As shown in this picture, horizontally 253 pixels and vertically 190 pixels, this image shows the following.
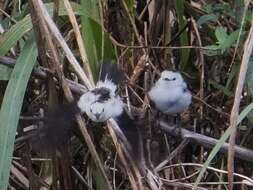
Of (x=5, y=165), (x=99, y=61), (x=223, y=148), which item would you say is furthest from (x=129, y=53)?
(x=5, y=165)

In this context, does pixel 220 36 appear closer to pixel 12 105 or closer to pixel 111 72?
pixel 111 72

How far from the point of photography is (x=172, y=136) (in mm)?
1260

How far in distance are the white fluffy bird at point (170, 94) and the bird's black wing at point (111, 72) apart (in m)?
0.10

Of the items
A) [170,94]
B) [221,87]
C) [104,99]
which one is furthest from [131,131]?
[221,87]

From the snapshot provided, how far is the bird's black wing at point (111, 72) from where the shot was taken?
1.21 m

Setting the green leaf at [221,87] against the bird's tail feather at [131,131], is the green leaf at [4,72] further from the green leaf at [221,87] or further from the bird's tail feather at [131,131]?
the green leaf at [221,87]

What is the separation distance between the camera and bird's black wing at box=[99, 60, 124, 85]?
1.21 m

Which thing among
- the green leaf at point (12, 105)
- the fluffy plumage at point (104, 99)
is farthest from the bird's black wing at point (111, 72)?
the green leaf at point (12, 105)

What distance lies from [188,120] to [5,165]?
506mm

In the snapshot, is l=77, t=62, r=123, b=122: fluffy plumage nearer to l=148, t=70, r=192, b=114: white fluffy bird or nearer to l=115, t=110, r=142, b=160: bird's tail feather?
l=115, t=110, r=142, b=160: bird's tail feather

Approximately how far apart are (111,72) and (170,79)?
5.9 inches

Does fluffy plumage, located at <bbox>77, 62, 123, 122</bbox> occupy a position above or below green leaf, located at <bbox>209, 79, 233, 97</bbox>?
above

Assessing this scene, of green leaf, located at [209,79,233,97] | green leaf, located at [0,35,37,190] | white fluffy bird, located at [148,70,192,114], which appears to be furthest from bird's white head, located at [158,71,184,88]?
green leaf, located at [0,35,37,190]

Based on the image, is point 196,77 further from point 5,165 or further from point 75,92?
point 5,165
